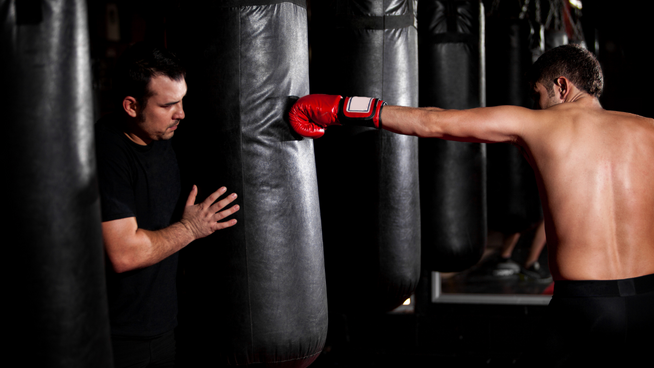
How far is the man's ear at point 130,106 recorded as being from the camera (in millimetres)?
1741

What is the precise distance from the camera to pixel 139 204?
175 cm

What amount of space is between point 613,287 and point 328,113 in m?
1.32

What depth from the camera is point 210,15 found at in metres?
1.73

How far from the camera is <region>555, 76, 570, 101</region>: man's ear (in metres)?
2.13

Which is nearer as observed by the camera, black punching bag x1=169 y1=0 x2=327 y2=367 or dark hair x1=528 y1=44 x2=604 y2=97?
black punching bag x1=169 y1=0 x2=327 y2=367

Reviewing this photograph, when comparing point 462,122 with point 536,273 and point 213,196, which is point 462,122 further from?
point 536,273

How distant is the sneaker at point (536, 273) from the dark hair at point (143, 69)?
516 cm

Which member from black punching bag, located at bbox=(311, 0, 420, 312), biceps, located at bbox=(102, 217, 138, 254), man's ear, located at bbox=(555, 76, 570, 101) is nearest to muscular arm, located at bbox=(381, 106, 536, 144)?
man's ear, located at bbox=(555, 76, 570, 101)

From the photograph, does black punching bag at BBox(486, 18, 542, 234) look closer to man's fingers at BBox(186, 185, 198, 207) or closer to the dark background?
the dark background

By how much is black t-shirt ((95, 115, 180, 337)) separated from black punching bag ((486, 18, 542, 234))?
3403 millimetres

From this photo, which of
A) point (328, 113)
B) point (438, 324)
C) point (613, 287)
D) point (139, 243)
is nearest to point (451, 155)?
point (613, 287)

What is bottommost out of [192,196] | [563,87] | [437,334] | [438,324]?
[437,334]

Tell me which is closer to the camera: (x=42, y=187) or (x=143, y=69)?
(x=42, y=187)

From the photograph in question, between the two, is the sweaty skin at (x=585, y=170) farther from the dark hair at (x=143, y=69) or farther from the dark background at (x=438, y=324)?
the dark background at (x=438, y=324)
